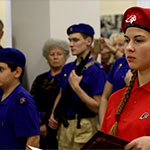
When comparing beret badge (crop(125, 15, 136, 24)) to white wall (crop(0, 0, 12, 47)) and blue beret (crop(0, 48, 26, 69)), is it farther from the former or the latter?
white wall (crop(0, 0, 12, 47))

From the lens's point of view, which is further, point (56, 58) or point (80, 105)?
point (56, 58)

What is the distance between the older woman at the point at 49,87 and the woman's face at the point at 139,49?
203cm

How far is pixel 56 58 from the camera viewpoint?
394 centimetres

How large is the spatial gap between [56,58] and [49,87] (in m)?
0.39

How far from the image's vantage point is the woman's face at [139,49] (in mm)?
1542

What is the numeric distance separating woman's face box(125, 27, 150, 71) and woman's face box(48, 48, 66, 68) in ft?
7.77

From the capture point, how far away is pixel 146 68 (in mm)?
1592

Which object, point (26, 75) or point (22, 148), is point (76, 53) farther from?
point (26, 75)

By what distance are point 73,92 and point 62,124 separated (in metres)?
0.34

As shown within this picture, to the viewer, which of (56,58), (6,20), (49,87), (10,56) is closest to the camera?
(10,56)

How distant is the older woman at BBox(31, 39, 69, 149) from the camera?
11.5ft

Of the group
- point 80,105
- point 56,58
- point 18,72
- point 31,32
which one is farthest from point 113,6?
point 18,72

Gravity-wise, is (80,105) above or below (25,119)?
below

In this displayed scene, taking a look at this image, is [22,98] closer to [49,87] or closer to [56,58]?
[49,87]
